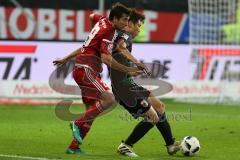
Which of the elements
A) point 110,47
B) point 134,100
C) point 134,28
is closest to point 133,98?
point 134,100

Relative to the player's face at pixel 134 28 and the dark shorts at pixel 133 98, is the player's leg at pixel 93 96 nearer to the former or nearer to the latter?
the dark shorts at pixel 133 98

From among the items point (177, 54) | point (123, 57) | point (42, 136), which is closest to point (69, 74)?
point (177, 54)

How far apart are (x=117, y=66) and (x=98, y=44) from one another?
0.41 m

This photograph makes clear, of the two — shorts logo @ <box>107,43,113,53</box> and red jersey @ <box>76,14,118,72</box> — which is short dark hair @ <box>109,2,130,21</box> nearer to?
red jersey @ <box>76,14,118,72</box>

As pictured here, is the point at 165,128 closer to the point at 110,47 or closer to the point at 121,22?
the point at 110,47

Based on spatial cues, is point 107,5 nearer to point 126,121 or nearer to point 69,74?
point 69,74

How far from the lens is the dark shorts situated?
34.1ft

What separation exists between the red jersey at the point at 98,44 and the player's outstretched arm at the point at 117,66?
8cm

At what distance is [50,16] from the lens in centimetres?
2703

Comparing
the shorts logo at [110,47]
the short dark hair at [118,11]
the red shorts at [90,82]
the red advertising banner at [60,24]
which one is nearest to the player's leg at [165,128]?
the red shorts at [90,82]

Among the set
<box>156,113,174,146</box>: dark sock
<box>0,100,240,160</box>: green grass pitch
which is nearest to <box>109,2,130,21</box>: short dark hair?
<box>156,113,174,146</box>: dark sock

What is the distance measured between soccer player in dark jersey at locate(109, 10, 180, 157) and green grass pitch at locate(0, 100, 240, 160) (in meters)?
Result: 0.23

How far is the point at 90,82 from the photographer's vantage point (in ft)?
34.5

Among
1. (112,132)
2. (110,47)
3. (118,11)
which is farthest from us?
(112,132)
